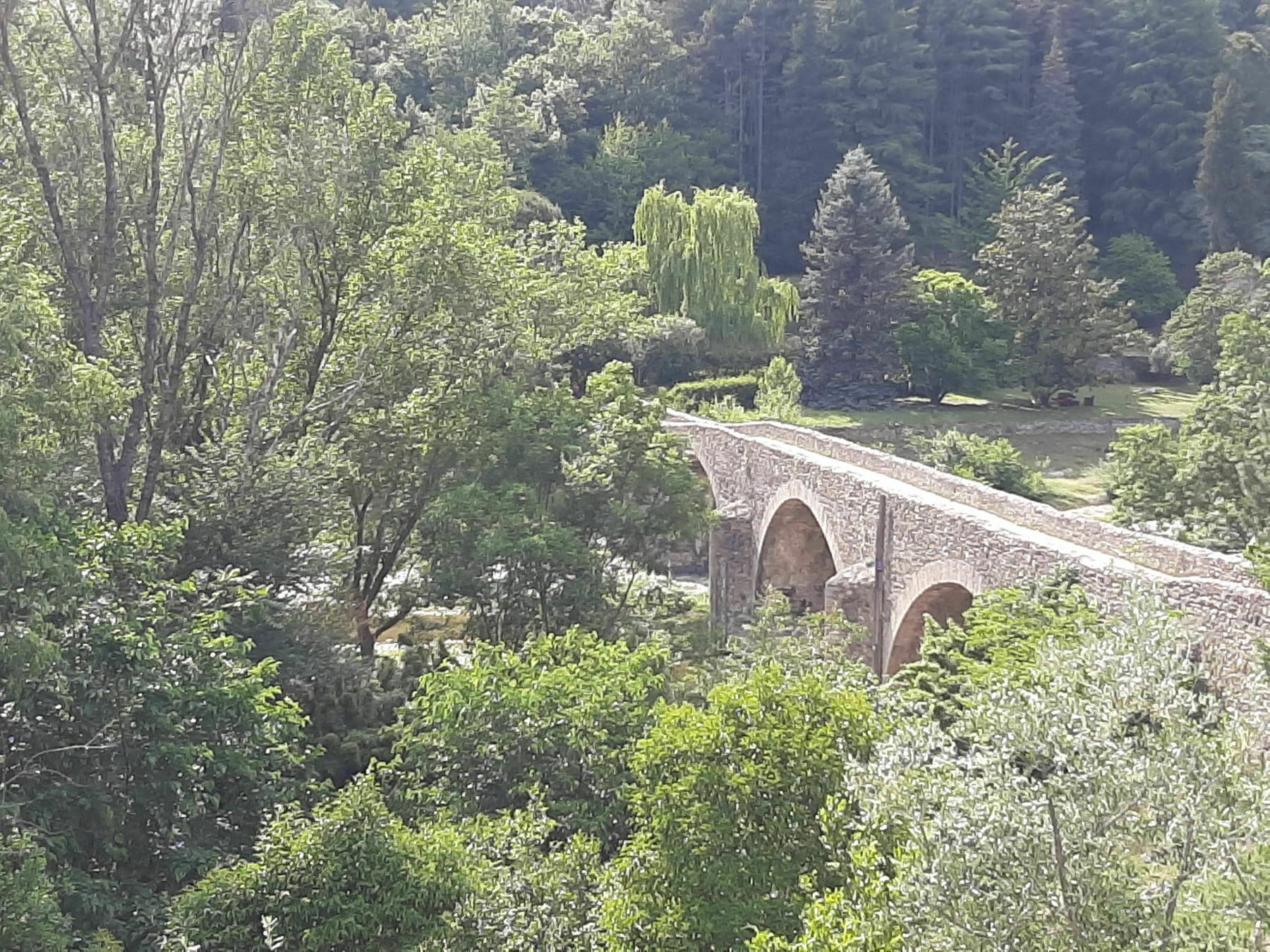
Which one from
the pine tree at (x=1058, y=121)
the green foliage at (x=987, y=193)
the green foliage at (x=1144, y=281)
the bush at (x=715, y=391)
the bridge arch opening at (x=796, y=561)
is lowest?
the bridge arch opening at (x=796, y=561)

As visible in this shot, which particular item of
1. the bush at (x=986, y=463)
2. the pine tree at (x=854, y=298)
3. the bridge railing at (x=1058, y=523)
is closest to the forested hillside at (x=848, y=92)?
the pine tree at (x=854, y=298)

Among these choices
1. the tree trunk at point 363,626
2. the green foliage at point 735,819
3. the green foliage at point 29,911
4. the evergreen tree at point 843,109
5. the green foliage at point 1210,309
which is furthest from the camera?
the evergreen tree at point 843,109

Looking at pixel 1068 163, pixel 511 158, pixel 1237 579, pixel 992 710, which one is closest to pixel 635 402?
pixel 1237 579

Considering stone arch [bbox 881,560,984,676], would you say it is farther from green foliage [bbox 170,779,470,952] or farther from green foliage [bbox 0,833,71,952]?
green foliage [bbox 0,833,71,952]

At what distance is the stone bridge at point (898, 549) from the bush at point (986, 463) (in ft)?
17.9

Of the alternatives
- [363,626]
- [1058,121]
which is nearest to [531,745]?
[363,626]

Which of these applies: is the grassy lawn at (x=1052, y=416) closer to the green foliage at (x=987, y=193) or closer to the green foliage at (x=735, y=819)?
the green foliage at (x=987, y=193)

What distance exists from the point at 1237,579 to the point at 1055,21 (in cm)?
5593

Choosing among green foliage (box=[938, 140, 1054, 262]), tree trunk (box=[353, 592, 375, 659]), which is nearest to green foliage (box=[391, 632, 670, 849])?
tree trunk (box=[353, 592, 375, 659])

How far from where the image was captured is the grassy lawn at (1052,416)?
34656 mm

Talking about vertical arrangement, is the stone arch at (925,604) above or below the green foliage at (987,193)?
below

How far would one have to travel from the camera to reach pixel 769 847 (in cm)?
752

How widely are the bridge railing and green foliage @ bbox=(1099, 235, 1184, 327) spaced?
31.5 meters

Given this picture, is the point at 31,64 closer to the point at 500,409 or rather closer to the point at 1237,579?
the point at 500,409
